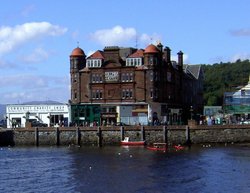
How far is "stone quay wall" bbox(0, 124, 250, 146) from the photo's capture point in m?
106

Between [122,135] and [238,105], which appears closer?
[122,135]

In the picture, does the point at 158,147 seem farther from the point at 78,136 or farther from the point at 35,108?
the point at 35,108

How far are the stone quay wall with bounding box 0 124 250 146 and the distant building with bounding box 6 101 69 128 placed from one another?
16977 millimetres

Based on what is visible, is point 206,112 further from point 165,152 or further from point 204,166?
point 204,166

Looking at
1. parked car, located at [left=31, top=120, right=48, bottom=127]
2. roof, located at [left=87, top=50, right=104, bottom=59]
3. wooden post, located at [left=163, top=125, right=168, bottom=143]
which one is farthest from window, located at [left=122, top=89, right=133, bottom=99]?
wooden post, located at [left=163, top=125, right=168, bottom=143]

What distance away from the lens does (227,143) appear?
105938mm

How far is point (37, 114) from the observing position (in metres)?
137

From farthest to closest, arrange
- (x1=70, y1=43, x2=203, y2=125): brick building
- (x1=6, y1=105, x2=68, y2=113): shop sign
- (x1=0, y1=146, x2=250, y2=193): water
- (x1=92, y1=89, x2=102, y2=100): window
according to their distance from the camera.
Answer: (x1=6, y1=105, x2=68, y2=113): shop sign, (x1=92, y1=89, x2=102, y2=100): window, (x1=70, y1=43, x2=203, y2=125): brick building, (x1=0, y1=146, x2=250, y2=193): water

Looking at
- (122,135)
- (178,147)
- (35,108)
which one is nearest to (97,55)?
(35,108)

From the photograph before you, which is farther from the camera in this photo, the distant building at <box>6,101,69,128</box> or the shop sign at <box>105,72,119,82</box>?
the distant building at <box>6,101,69,128</box>

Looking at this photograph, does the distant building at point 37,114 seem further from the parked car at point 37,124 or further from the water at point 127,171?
the water at point 127,171

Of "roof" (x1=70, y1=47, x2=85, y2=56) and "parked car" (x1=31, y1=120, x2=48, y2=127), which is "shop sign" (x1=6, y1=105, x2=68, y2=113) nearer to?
"parked car" (x1=31, y1=120, x2=48, y2=127)

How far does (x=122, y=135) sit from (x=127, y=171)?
40.7 meters

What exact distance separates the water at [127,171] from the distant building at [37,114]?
36962 millimetres
